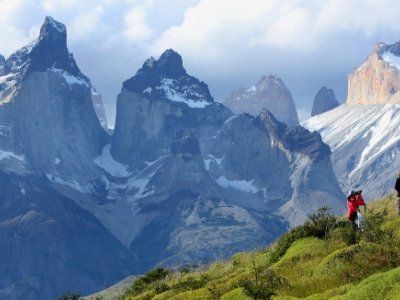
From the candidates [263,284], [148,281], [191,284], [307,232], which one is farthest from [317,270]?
[148,281]

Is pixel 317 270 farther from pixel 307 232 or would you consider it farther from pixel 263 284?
pixel 307 232

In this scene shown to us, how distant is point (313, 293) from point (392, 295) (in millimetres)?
5533

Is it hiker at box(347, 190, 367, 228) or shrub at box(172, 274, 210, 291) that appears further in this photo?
hiker at box(347, 190, 367, 228)

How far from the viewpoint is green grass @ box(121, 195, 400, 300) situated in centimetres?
2630

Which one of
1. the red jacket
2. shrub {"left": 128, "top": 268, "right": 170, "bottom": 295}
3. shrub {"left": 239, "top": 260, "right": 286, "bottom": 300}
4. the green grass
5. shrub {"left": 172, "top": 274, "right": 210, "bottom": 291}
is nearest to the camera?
the green grass

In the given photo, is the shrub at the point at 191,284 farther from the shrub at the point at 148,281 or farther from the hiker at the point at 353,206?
the hiker at the point at 353,206

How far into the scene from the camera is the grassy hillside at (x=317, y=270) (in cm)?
2634

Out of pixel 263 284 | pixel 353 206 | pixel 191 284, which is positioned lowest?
pixel 263 284

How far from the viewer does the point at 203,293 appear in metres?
31.6

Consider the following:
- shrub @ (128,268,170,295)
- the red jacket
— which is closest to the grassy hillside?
shrub @ (128,268,170,295)

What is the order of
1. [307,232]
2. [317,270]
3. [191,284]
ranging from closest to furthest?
[317,270] < [191,284] < [307,232]


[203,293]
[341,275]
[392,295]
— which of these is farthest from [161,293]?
[392,295]

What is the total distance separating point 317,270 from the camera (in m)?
30.7

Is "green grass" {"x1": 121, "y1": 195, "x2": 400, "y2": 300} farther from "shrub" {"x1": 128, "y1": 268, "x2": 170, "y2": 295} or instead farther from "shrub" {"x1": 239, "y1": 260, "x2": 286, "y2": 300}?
"shrub" {"x1": 128, "y1": 268, "x2": 170, "y2": 295}
